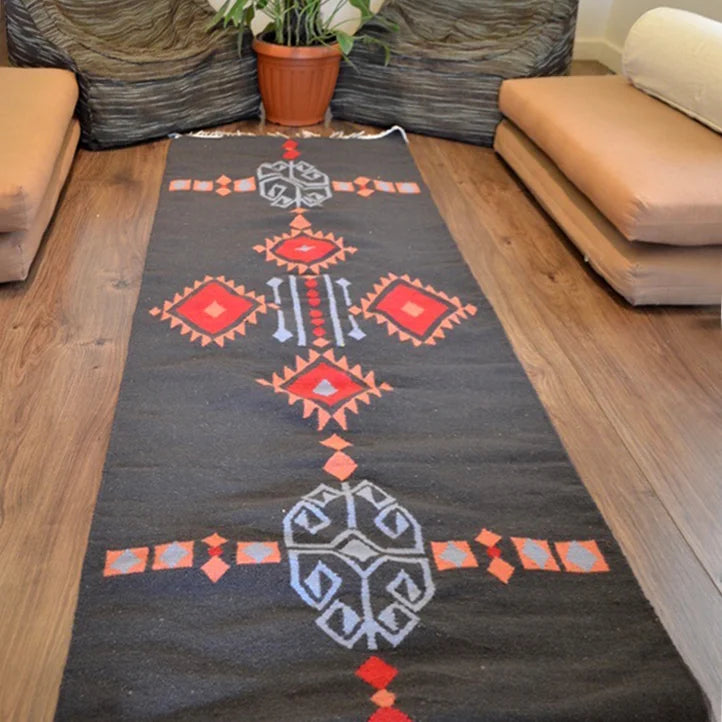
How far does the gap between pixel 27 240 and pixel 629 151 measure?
163 cm

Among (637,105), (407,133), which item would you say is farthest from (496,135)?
(637,105)

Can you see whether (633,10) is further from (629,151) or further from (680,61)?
(629,151)

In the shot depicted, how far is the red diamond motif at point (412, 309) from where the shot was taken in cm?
210

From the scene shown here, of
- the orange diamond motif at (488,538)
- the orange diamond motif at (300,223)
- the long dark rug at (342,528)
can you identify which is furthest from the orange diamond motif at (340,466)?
the orange diamond motif at (300,223)

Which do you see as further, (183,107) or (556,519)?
(183,107)

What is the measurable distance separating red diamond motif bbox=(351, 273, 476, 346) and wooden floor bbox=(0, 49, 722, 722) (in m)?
0.15

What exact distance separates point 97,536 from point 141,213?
1416 millimetres

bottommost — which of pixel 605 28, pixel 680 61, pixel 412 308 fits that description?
pixel 605 28

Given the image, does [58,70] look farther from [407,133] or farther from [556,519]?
[556,519]

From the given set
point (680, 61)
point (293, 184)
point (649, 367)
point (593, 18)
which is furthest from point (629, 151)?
point (593, 18)

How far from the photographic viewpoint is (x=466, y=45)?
10.8 ft

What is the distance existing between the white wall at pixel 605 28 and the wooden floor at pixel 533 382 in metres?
1.91

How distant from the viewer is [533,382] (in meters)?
1.94

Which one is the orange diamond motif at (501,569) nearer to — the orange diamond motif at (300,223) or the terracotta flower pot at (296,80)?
the orange diamond motif at (300,223)
